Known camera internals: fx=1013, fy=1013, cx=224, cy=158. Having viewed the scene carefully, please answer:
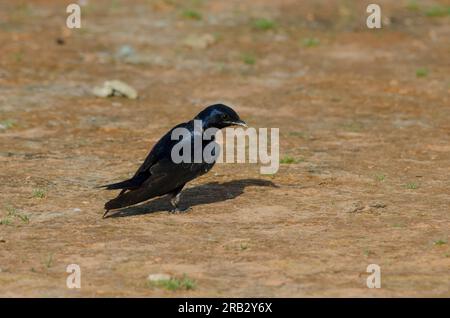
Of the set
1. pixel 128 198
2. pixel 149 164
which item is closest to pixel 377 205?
pixel 149 164

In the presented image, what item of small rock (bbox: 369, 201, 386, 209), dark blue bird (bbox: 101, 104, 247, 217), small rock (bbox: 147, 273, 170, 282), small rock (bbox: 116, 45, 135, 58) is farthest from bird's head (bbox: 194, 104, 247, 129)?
small rock (bbox: 116, 45, 135, 58)

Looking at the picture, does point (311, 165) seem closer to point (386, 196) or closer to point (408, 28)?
point (386, 196)

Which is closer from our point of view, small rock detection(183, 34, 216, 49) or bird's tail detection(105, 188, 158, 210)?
bird's tail detection(105, 188, 158, 210)

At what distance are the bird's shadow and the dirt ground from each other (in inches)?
1.6

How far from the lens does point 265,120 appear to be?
47.3ft

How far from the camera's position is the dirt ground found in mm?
8148

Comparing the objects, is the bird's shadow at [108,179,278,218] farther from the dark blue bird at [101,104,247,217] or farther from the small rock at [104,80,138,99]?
the small rock at [104,80,138,99]

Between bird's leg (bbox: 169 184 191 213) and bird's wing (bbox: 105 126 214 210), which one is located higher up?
bird's wing (bbox: 105 126 214 210)

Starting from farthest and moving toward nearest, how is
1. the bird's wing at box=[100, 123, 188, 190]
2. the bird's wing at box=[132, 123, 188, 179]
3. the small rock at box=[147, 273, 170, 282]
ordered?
the bird's wing at box=[132, 123, 188, 179]
the bird's wing at box=[100, 123, 188, 190]
the small rock at box=[147, 273, 170, 282]

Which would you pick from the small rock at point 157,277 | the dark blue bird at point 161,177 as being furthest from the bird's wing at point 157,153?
the small rock at point 157,277

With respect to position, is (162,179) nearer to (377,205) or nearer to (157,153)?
(157,153)

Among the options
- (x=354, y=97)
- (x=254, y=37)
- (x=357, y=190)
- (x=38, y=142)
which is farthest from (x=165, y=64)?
(x=357, y=190)

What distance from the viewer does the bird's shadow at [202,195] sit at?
9992 mm

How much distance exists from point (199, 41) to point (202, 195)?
8.59m
